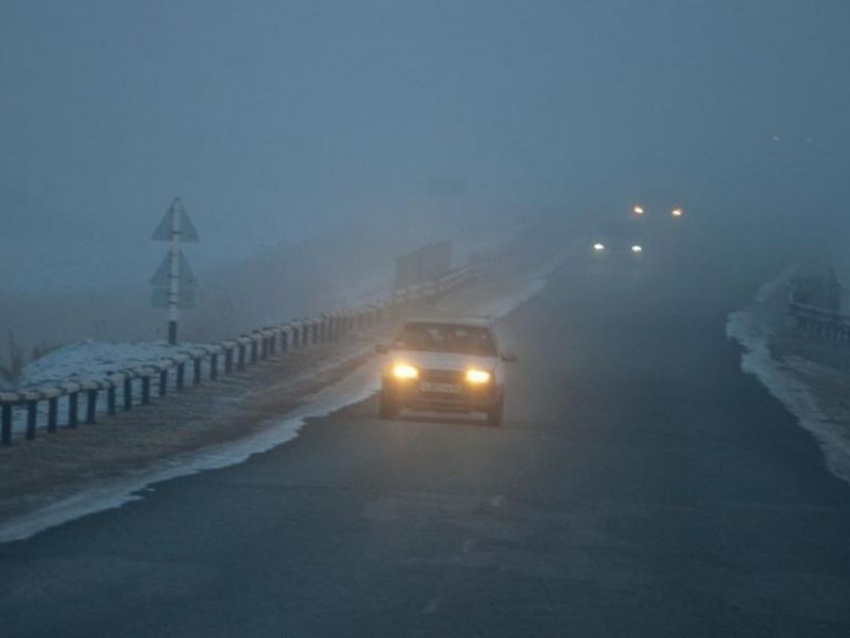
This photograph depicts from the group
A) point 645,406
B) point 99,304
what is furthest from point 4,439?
point 99,304

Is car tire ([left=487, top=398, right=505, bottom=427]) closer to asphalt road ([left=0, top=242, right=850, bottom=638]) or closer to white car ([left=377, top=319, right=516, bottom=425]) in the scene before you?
white car ([left=377, top=319, right=516, bottom=425])

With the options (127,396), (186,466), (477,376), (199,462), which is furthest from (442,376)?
(186,466)

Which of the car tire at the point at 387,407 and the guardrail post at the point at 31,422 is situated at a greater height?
the car tire at the point at 387,407

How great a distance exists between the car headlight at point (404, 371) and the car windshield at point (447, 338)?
99 centimetres

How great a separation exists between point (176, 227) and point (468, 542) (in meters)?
16.4

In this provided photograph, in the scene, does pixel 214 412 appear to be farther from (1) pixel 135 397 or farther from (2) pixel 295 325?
(2) pixel 295 325

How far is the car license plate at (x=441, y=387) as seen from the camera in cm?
2642

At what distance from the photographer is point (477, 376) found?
86.6 ft

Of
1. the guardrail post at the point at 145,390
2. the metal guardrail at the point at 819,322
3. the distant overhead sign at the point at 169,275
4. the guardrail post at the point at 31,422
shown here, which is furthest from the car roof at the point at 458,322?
the metal guardrail at the point at 819,322

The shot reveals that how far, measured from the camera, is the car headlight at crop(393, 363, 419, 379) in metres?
26.3

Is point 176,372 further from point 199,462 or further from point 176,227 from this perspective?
point 199,462

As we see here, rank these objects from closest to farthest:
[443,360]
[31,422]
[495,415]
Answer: [31,422], [495,415], [443,360]

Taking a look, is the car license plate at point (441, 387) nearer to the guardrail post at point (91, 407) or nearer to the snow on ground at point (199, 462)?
the snow on ground at point (199, 462)

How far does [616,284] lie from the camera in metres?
69.4
